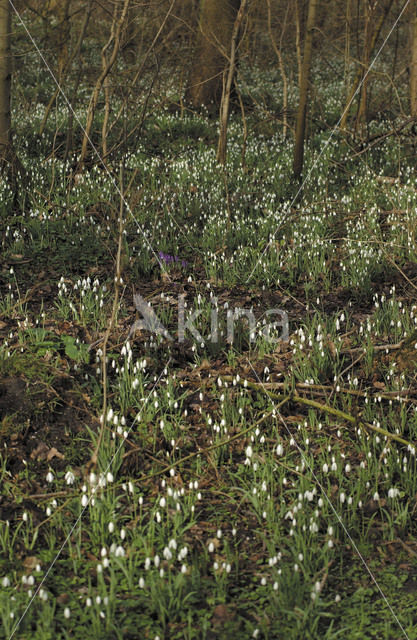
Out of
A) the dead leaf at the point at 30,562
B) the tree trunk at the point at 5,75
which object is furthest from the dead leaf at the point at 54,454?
the tree trunk at the point at 5,75

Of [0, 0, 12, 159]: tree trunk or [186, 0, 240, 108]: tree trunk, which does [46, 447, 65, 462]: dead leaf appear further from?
[186, 0, 240, 108]: tree trunk

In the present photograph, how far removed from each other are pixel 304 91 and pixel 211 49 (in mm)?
4610

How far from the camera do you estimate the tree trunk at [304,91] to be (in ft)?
27.9

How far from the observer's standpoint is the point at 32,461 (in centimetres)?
403

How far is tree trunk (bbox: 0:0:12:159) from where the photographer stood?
7875mm

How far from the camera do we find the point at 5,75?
8141 millimetres

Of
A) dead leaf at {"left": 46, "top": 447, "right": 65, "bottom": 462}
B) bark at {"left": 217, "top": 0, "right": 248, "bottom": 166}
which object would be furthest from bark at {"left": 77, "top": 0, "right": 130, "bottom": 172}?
dead leaf at {"left": 46, "top": 447, "right": 65, "bottom": 462}

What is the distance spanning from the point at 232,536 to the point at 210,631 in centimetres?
67

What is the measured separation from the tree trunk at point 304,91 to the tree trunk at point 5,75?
3538mm

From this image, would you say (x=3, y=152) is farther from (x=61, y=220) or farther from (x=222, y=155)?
(x=222, y=155)

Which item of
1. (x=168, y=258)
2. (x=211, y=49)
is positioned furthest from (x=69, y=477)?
(x=211, y=49)

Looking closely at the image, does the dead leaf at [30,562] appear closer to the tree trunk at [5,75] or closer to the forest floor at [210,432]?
the forest floor at [210,432]

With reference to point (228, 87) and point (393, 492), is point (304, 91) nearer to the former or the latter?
point (228, 87)

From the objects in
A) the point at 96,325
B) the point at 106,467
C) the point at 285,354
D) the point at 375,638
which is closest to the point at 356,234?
the point at 285,354
